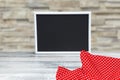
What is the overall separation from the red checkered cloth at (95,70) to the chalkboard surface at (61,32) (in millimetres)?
2053

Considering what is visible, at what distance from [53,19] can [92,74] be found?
2174 mm

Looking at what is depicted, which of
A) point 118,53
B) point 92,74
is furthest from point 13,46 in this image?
point 92,74

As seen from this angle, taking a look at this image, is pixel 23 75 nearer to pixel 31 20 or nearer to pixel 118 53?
pixel 31 20

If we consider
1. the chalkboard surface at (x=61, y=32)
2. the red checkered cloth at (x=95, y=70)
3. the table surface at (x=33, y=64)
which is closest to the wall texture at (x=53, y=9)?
the chalkboard surface at (x=61, y=32)

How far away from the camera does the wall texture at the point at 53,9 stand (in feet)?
10.3

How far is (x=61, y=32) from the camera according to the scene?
321 cm

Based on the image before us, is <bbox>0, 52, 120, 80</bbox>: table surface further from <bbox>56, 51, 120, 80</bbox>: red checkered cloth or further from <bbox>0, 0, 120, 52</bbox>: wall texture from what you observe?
<bbox>56, 51, 120, 80</bbox>: red checkered cloth

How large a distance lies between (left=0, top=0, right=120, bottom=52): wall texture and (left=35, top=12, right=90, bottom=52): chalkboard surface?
71mm

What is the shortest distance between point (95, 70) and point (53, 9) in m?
2.15

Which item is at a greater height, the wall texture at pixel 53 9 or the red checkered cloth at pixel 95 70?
the wall texture at pixel 53 9

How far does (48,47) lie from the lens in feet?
10.6

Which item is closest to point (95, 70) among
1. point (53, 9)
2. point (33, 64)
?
point (33, 64)

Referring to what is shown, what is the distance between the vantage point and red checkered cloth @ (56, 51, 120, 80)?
3.39ft

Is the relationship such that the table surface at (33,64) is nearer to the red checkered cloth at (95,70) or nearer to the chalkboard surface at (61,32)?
the chalkboard surface at (61,32)
